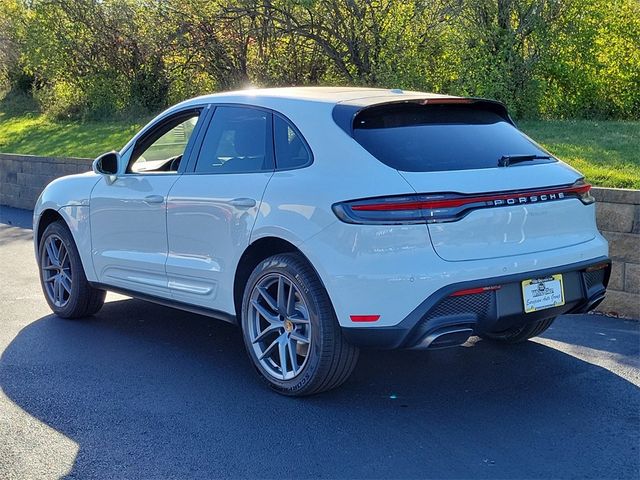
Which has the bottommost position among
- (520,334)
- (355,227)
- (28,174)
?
(520,334)

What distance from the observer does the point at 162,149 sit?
6.23m

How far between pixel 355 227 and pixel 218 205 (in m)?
1.22

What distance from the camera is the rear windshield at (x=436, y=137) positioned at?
15.0 ft

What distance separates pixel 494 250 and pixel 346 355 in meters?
1.00

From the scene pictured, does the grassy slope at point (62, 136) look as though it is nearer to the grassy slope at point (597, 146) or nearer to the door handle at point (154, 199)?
the grassy slope at point (597, 146)

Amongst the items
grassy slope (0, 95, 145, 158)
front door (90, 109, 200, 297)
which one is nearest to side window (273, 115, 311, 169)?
front door (90, 109, 200, 297)

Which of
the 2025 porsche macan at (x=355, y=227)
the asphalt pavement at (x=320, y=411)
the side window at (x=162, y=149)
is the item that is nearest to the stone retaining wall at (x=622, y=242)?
the asphalt pavement at (x=320, y=411)

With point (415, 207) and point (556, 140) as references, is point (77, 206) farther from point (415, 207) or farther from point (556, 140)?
point (556, 140)

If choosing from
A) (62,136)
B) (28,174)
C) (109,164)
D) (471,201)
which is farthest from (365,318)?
(62,136)

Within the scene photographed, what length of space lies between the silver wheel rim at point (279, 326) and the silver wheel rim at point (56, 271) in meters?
2.44

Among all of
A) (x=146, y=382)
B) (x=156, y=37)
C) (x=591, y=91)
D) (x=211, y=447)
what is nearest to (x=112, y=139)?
(x=156, y=37)

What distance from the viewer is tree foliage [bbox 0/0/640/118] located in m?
12.9

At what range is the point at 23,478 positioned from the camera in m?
3.92

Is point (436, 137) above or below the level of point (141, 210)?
above
